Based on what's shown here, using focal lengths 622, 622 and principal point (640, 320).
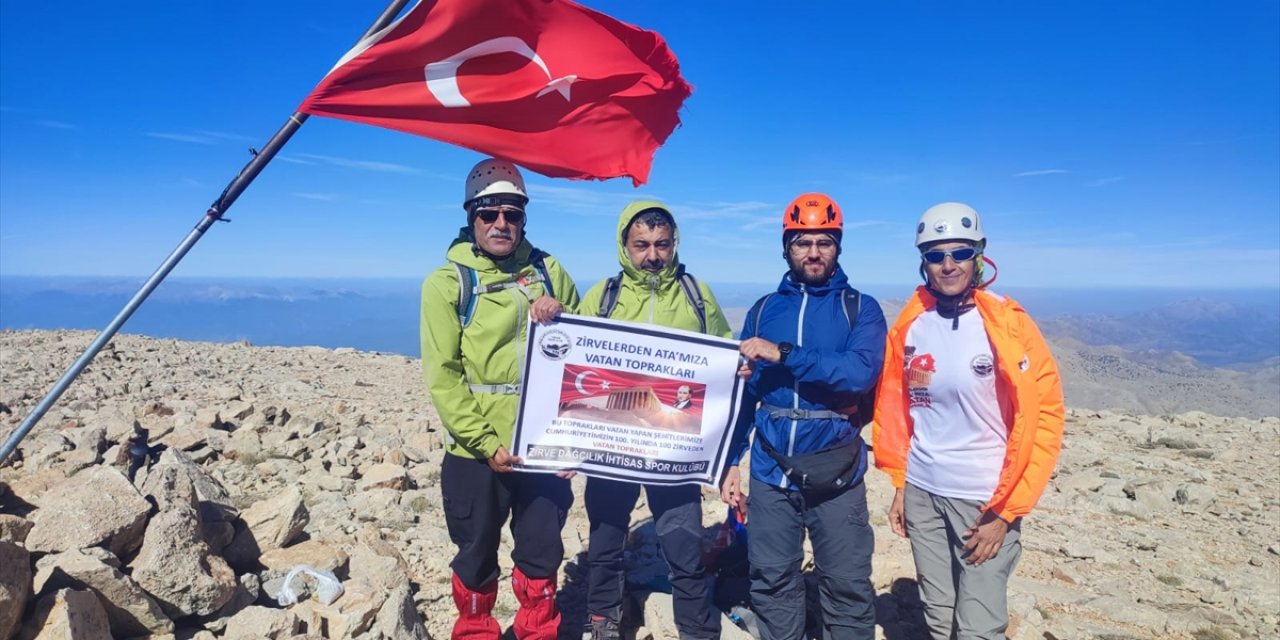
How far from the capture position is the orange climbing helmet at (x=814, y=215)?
466 cm

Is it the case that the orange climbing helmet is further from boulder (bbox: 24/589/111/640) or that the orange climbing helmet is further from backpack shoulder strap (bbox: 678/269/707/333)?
boulder (bbox: 24/589/111/640)

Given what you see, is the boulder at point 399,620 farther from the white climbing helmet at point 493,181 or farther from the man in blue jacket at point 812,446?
the white climbing helmet at point 493,181

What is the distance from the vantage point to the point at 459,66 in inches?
219

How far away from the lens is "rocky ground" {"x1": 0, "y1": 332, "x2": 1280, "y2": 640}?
15.4ft

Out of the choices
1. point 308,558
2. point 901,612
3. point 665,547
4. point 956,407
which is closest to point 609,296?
point 665,547

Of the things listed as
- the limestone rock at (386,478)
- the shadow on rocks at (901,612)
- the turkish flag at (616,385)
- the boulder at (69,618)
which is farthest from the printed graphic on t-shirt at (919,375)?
the limestone rock at (386,478)

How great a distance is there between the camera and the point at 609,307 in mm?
5203

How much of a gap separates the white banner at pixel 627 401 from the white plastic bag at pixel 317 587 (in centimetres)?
225

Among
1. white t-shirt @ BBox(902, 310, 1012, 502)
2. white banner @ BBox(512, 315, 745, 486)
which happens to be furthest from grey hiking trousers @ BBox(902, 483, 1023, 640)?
white banner @ BBox(512, 315, 745, 486)

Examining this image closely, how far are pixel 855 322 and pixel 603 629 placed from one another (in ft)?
11.0

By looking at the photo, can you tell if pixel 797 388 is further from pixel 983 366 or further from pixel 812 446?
pixel 983 366

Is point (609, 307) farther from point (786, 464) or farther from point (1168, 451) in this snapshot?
point (1168, 451)

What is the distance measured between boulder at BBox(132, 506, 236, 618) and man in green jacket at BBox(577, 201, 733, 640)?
9.76 ft

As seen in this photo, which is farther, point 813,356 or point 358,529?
point 358,529
